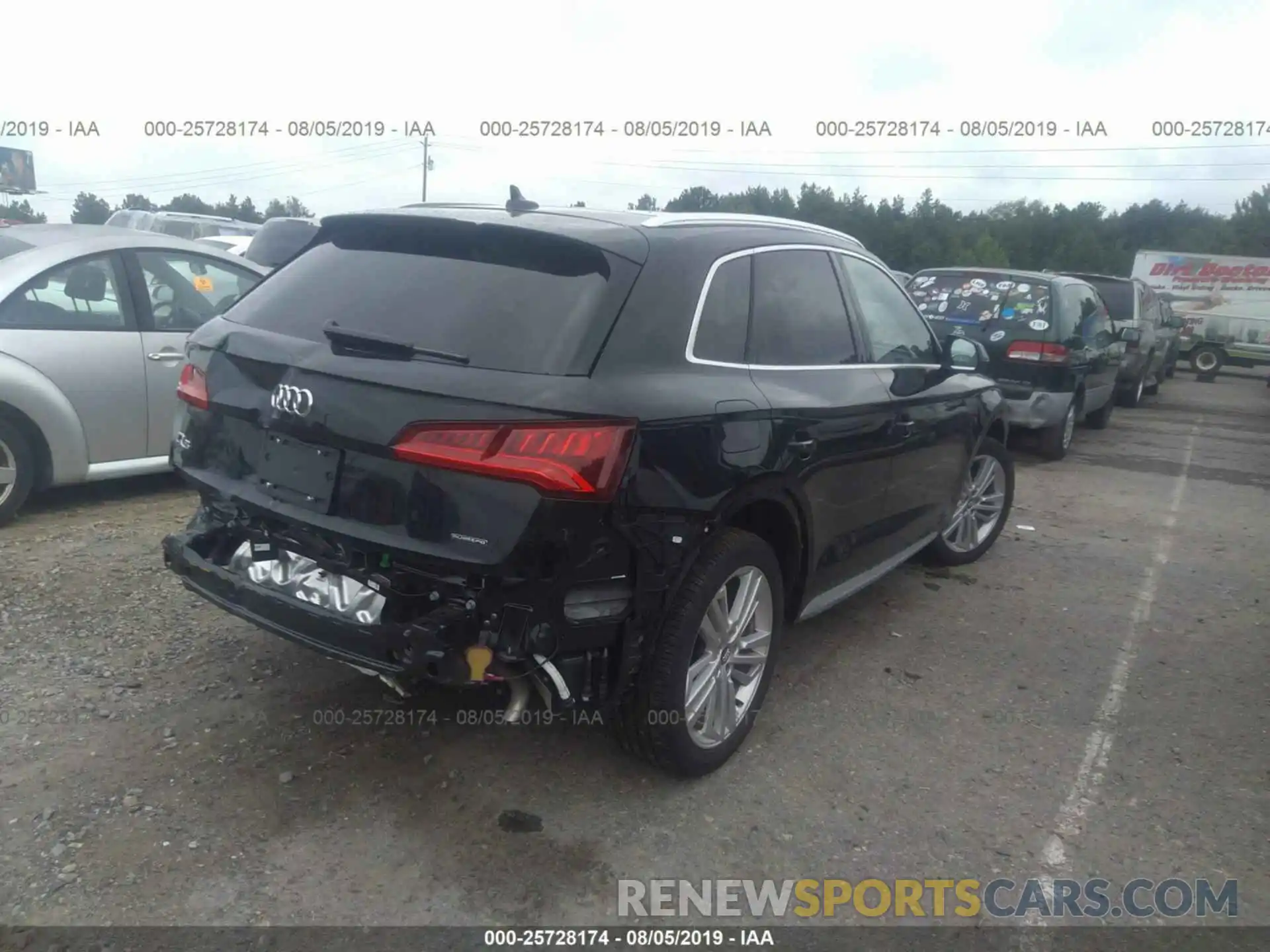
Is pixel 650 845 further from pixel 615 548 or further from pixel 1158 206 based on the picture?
pixel 1158 206

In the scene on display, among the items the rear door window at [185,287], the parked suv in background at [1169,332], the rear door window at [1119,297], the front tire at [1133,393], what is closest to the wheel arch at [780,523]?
the rear door window at [185,287]

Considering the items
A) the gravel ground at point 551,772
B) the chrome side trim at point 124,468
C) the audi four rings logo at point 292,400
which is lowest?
the gravel ground at point 551,772

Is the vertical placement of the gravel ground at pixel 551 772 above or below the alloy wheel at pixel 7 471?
below

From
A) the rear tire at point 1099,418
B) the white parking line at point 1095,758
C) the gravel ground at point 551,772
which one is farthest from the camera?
the rear tire at point 1099,418

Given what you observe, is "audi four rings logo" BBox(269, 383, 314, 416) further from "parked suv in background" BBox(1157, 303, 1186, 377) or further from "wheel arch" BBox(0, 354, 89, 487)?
"parked suv in background" BBox(1157, 303, 1186, 377)

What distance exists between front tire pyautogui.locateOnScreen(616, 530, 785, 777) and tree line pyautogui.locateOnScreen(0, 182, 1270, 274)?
2831cm

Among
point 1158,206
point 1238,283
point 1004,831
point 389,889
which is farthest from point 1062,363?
point 1158,206

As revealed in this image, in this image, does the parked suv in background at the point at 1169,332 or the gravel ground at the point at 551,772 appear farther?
the parked suv in background at the point at 1169,332

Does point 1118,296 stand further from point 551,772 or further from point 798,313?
point 551,772

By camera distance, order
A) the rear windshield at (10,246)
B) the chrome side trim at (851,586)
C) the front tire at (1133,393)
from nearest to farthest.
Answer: the chrome side trim at (851,586) < the rear windshield at (10,246) < the front tire at (1133,393)

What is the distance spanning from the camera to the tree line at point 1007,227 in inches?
1574

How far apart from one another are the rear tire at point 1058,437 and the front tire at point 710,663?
Answer: 666cm

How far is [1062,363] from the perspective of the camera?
353 inches

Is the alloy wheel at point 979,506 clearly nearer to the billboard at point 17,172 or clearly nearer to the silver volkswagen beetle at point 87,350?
the silver volkswagen beetle at point 87,350
